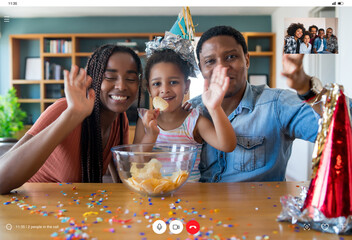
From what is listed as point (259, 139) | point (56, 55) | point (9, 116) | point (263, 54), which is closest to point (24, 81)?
point (56, 55)

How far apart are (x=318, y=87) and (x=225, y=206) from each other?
12.9 inches

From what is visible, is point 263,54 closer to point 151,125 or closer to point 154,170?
point 151,125

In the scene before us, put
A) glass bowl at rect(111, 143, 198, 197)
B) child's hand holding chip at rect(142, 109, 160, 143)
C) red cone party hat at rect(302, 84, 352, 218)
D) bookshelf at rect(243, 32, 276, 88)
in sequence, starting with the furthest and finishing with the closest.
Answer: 1. bookshelf at rect(243, 32, 276, 88)
2. child's hand holding chip at rect(142, 109, 160, 143)
3. glass bowl at rect(111, 143, 198, 197)
4. red cone party hat at rect(302, 84, 352, 218)

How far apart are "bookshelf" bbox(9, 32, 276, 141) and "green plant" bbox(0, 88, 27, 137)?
427 millimetres

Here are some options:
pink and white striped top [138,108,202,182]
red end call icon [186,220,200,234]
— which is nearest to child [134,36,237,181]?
pink and white striped top [138,108,202,182]

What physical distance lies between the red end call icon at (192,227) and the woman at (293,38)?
0.38 metres

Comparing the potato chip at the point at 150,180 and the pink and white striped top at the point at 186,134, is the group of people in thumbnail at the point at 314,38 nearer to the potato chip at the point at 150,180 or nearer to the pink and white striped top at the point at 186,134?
the potato chip at the point at 150,180

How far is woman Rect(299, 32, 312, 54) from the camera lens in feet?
1.82

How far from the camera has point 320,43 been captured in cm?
59

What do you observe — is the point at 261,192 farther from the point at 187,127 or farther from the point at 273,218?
the point at 187,127

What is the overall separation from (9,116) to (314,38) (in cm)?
407

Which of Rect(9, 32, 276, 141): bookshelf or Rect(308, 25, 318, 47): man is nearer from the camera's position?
Rect(308, 25, 318, 47): man

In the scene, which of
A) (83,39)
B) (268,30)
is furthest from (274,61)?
(83,39)

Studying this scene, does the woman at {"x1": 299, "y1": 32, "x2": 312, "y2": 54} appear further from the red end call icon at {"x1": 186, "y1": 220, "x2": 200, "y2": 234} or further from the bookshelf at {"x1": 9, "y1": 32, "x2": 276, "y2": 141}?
the bookshelf at {"x1": 9, "y1": 32, "x2": 276, "y2": 141}
